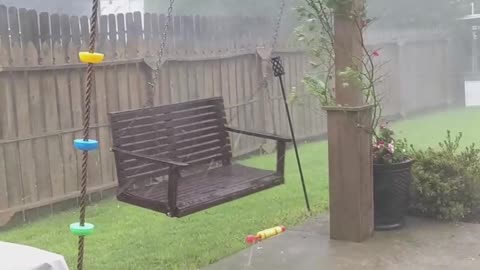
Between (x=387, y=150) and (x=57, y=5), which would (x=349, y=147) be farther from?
(x=57, y=5)

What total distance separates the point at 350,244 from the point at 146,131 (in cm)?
153

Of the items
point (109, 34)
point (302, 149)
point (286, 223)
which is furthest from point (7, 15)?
point (302, 149)

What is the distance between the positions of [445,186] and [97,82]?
3.24 meters

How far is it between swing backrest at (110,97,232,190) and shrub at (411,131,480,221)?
4.72 feet

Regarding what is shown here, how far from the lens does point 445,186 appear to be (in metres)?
4.59

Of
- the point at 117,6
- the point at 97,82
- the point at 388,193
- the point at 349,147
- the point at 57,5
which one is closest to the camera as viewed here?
the point at 349,147

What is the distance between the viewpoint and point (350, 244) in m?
4.16

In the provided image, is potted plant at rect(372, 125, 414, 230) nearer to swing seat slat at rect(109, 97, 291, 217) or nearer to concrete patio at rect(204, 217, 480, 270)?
concrete patio at rect(204, 217, 480, 270)

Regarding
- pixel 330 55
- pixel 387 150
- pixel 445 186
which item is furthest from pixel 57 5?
pixel 445 186

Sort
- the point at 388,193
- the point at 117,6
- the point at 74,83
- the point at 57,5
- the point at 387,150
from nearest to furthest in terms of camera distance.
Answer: the point at 388,193, the point at 387,150, the point at 74,83, the point at 57,5, the point at 117,6

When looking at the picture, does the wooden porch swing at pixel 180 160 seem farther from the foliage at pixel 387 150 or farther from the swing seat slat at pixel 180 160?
the foliage at pixel 387 150

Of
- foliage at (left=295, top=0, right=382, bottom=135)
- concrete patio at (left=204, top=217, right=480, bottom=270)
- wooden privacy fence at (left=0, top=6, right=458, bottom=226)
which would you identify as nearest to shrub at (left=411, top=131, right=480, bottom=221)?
concrete patio at (left=204, top=217, right=480, bottom=270)

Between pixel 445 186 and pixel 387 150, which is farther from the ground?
pixel 387 150

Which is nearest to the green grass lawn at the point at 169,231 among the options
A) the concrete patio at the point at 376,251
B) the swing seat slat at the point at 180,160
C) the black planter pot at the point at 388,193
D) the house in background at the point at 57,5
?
the concrete patio at the point at 376,251
